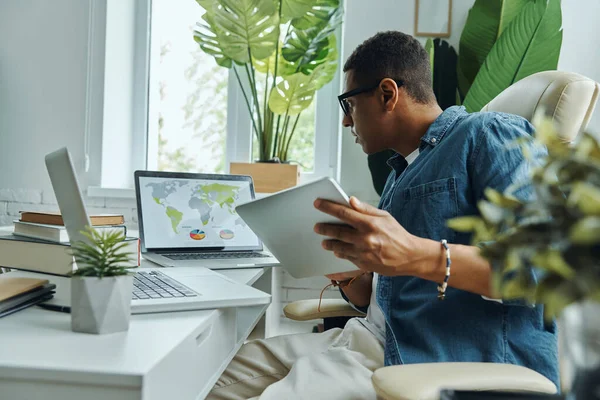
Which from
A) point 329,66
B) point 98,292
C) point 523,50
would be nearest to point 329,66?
point 329,66

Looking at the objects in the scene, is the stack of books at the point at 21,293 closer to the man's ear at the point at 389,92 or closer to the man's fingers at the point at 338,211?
the man's fingers at the point at 338,211

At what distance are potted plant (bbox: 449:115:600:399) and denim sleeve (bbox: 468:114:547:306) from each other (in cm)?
67

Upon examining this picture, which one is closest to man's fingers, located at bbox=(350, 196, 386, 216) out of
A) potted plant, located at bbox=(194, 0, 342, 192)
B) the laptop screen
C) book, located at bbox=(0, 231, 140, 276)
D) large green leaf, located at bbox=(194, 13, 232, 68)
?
book, located at bbox=(0, 231, 140, 276)

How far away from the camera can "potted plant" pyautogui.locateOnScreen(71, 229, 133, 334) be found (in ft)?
2.45

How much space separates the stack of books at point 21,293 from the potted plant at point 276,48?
1.57 m

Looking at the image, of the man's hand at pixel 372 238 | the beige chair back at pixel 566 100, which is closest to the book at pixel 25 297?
the man's hand at pixel 372 238

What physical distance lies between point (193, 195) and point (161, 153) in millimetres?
1255

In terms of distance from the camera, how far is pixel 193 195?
1.86 meters

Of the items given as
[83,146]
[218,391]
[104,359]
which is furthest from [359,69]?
[83,146]

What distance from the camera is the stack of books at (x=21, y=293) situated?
86 centimetres

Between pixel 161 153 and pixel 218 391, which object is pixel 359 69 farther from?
pixel 161 153

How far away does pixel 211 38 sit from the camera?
2457 millimetres

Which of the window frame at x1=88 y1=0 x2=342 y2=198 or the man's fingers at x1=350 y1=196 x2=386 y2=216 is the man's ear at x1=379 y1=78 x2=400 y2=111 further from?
the window frame at x1=88 y1=0 x2=342 y2=198

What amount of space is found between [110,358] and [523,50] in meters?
1.96
